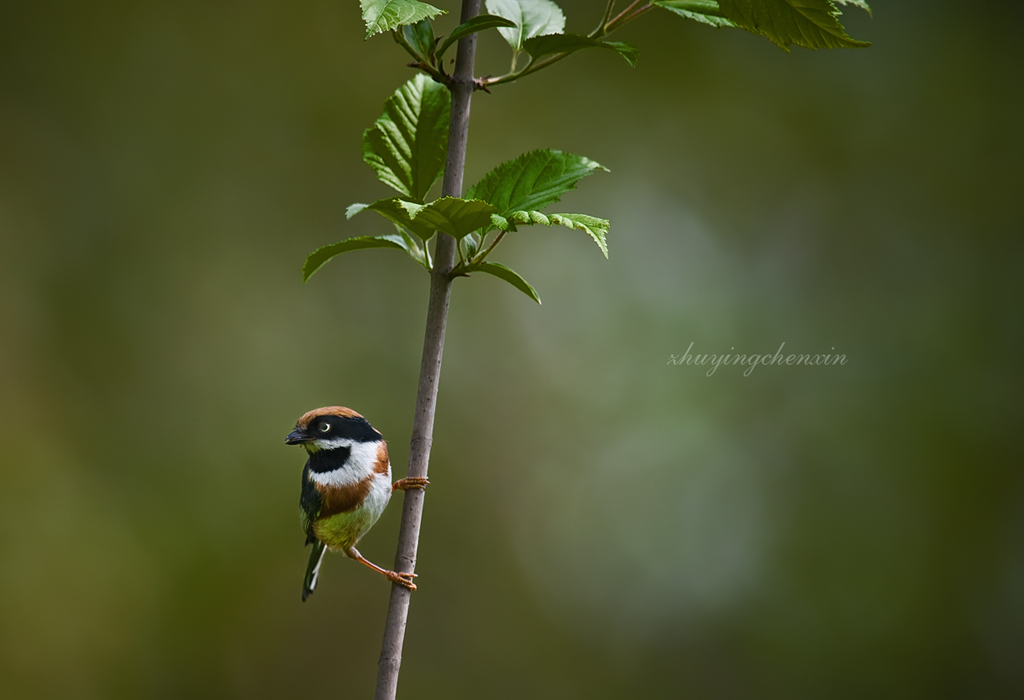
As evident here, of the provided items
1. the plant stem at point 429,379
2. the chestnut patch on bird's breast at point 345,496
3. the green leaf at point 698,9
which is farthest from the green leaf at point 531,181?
the chestnut patch on bird's breast at point 345,496

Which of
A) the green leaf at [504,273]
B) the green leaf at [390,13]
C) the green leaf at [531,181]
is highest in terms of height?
the green leaf at [390,13]

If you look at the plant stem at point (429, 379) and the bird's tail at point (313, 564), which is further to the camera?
the bird's tail at point (313, 564)

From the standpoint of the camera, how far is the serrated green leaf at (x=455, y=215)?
1.69 feet

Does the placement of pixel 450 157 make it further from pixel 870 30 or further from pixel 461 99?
pixel 870 30

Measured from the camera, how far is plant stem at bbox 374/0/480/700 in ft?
1.84

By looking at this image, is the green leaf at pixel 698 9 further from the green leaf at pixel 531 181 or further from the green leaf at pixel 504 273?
the green leaf at pixel 504 273

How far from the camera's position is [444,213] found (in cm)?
53

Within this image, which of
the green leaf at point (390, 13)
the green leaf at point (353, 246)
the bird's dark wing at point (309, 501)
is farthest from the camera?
the bird's dark wing at point (309, 501)

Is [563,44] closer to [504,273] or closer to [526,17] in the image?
[526,17]

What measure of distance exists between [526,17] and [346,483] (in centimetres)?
43

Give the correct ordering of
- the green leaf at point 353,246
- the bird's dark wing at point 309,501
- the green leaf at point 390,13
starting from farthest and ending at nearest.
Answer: the bird's dark wing at point 309,501
the green leaf at point 353,246
the green leaf at point 390,13

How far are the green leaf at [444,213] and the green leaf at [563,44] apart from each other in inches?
6.2

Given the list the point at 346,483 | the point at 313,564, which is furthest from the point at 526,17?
the point at 313,564

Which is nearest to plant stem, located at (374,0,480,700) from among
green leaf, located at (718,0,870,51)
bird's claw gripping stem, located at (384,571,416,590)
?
bird's claw gripping stem, located at (384,571,416,590)
